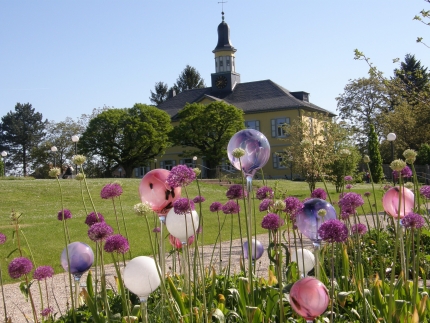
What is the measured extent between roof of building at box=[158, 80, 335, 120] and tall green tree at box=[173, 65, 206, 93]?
14.6 meters

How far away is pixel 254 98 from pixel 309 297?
44589 mm

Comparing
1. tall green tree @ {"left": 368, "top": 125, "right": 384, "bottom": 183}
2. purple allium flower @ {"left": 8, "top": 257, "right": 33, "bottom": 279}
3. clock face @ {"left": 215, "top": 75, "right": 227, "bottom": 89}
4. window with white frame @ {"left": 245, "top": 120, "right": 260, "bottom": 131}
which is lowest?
purple allium flower @ {"left": 8, "top": 257, "right": 33, "bottom": 279}

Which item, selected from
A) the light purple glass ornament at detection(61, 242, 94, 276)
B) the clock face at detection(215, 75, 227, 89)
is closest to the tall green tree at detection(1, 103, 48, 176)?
the clock face at detection(215, 75, 227, 89)

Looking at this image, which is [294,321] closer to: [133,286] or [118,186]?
[133,286]

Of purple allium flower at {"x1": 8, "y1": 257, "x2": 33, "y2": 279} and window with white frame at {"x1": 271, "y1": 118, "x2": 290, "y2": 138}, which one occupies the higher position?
window with white frame at {"x1": 271, "y1": 118, "x2": 290, "y2": 138}

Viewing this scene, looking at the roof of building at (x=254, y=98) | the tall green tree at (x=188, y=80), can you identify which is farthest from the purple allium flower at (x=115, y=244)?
the tall green tree at (x=188, y=80)

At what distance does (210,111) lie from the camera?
3688 centimetres

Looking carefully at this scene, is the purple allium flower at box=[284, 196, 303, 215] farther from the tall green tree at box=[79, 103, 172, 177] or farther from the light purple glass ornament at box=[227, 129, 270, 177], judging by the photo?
Result: the tall green tree at box=[79, 103, 172, 177]

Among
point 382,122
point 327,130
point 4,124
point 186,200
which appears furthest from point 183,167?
point 4,124

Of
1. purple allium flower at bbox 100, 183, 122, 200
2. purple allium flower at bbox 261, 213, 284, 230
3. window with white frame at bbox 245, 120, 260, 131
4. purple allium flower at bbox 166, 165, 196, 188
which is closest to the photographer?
purple allium flower at bbox 166, 165, 196, 188

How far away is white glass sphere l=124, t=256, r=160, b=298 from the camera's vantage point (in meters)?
2.29

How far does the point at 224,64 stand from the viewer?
48281 mm

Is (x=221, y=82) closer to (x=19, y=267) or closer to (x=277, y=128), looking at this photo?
(x=277, y=128)

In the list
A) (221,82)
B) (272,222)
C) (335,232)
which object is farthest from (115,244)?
(221,82)
